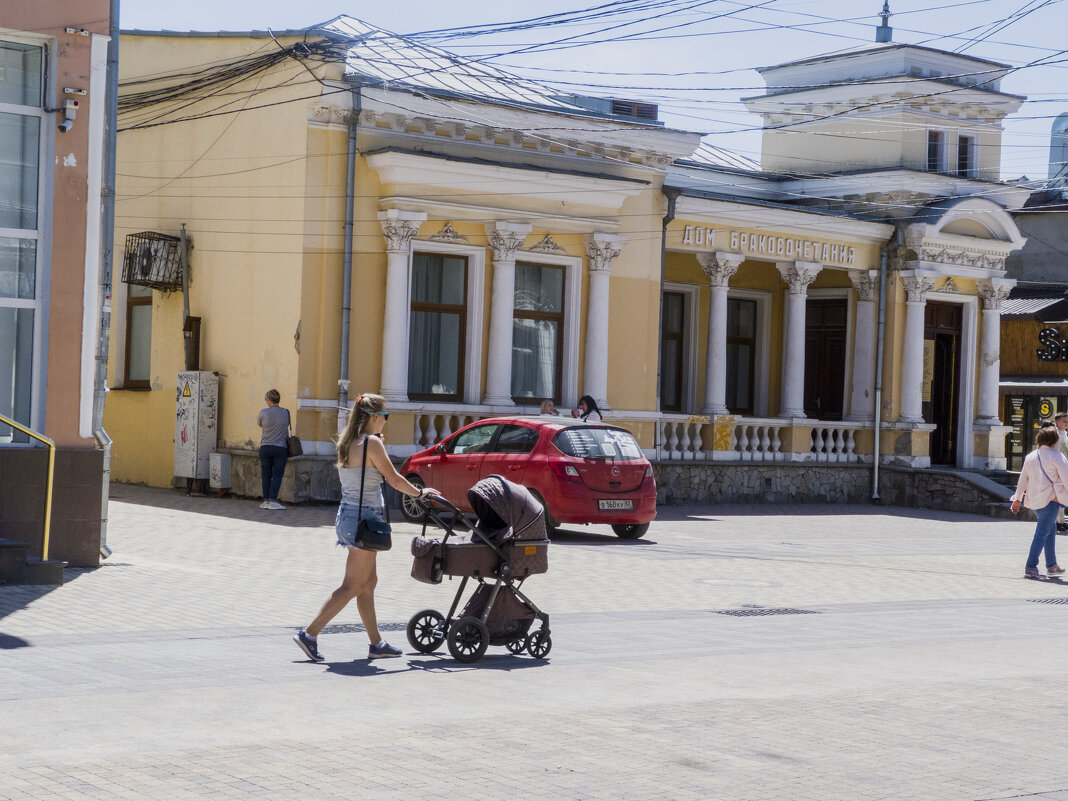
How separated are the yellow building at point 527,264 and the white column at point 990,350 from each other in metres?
0.06

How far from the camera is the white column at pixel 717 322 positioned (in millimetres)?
27406

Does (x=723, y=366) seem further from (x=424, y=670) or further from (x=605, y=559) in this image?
(x=424, y=670)

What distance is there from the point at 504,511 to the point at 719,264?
60.3 ft

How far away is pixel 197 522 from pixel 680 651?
396 inches

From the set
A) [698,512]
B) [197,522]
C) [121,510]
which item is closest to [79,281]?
[197,522]

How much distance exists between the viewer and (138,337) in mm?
25688

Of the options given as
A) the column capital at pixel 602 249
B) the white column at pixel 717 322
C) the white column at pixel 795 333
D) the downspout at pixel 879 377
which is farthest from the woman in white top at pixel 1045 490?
the downspout at pixel 879 377

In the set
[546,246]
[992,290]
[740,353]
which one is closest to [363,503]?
[546,246]

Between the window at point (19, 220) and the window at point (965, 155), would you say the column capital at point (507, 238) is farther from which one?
the window at point (965, 155)

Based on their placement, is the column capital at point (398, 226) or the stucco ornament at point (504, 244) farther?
the stucco ornament at point (504, 244)

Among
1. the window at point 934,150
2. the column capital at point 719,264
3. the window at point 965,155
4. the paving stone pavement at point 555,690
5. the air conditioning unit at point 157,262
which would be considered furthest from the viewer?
the window at point 965,155

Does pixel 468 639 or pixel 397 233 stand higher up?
pixel 397 233

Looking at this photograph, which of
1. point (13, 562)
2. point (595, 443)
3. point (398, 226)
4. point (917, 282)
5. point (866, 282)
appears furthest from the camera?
point (866, 282)

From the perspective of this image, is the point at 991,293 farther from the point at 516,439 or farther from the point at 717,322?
the point at 516,439
